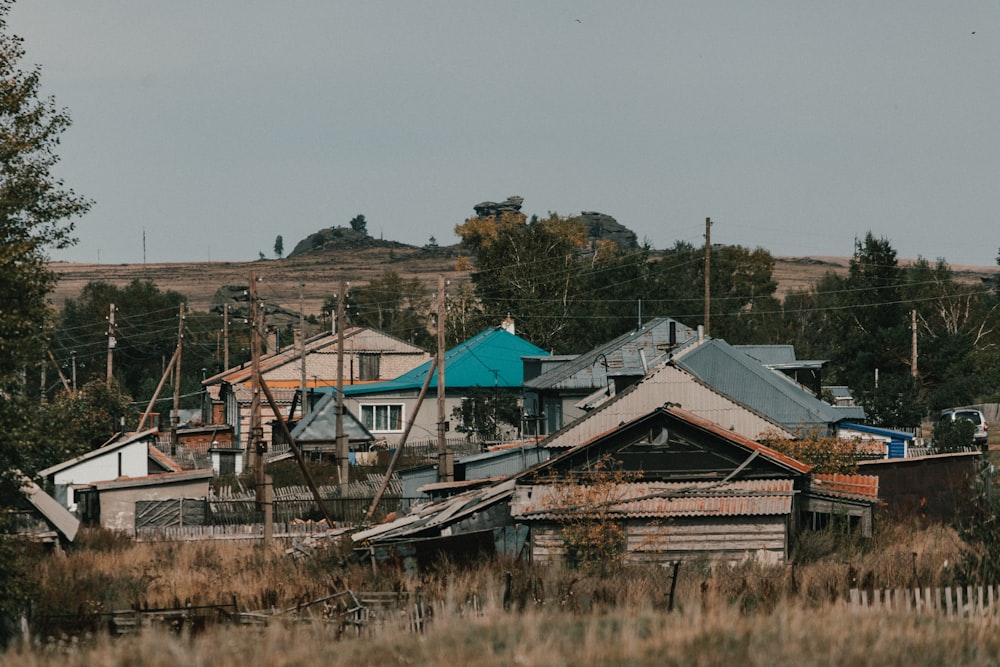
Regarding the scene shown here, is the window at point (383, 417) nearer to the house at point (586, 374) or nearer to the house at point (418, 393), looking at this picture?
the house at point (418, 393)

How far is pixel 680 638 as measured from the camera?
1308 centimetres

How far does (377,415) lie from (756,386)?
29975 mm

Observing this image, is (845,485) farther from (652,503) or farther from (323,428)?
(323,428)

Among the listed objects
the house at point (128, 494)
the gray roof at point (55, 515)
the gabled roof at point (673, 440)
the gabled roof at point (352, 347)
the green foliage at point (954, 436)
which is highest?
the gabled roof at point (352, 347)

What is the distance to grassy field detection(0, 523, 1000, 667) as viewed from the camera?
40.9 feet

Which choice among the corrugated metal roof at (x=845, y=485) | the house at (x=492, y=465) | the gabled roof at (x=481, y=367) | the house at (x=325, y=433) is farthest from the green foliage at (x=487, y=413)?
the corrugated metal roof at (x=845, y=485)

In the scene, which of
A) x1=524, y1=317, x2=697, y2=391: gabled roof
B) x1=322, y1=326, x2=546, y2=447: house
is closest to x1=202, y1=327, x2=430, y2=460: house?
x1=322, y1=326, x2=546, y2=447: house

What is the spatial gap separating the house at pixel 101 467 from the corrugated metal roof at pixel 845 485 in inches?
995

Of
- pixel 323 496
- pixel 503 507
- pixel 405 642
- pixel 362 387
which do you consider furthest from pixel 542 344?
pixel 405 642

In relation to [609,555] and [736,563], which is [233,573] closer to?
[609,555]

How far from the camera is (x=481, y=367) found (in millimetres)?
66875

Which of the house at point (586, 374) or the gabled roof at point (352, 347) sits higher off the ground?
the gabled roof at point (352, 347)

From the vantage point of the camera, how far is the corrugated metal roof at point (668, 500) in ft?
88.5

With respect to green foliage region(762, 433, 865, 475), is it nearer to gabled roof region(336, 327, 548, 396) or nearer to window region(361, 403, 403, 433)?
gabled roof region(336, 327, 548, 396)
